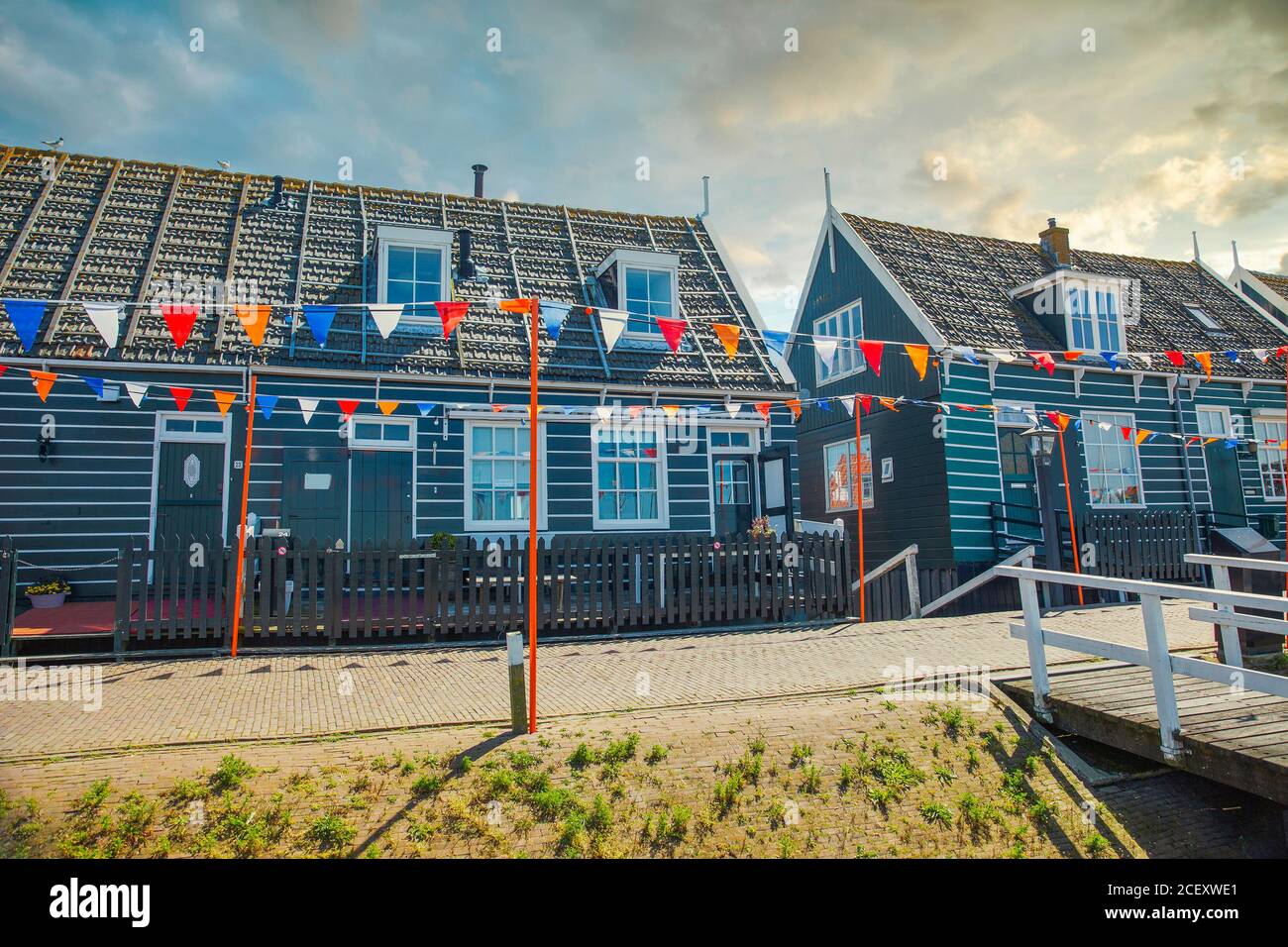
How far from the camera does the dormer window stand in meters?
15.6

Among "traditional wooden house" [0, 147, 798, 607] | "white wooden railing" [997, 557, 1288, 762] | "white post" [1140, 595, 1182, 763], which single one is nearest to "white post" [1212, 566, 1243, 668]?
"white wooden railing" [997, 557, 1288, 762]

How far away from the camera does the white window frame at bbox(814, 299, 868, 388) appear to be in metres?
19.4

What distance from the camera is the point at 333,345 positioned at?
43.9 ft

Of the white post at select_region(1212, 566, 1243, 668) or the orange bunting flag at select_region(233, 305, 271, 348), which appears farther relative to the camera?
the orange bunting flag at select_region(233, 305, 271, 348)

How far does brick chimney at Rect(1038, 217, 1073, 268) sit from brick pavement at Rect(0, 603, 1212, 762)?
45.4 feet

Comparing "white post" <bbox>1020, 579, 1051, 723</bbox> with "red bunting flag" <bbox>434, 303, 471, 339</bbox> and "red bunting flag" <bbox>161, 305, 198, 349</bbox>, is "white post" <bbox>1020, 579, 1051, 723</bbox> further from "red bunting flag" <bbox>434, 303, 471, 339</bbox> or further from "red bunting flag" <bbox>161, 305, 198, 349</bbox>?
"red bunting flag" <bbox>161, 305, 198, 349</bbox>

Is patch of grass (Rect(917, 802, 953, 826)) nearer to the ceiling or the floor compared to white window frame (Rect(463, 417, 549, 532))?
nearer to the floor

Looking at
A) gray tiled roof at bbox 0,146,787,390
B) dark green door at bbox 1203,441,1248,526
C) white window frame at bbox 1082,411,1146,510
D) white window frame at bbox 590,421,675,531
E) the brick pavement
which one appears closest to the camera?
the brick pavement

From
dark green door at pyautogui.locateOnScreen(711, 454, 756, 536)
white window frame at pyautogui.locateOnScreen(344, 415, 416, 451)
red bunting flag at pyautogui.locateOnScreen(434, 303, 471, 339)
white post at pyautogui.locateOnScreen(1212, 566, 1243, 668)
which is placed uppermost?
red bunting flag at pyautogui.locateOnScreen(434, 303, 471, 339)

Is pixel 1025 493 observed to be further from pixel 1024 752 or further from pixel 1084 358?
pixel 1024 752

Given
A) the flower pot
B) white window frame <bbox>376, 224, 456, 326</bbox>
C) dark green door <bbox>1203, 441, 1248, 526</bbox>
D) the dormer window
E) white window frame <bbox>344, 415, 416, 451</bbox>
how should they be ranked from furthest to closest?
dark green door <bbox>1203, 441, 1248, 526</bbox>, the dormer window, white window frame <bbox>376, 224, 456, 326</bbox>, white window frame <bbox>344, 415, 416, 451</bbox>, the flower pot

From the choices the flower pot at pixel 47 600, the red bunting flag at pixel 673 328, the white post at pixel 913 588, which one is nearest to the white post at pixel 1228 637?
the white post at pixel 913 588

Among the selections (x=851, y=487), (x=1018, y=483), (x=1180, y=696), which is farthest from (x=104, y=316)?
(x=1018, y=483)

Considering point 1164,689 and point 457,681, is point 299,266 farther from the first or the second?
point 1164,689
